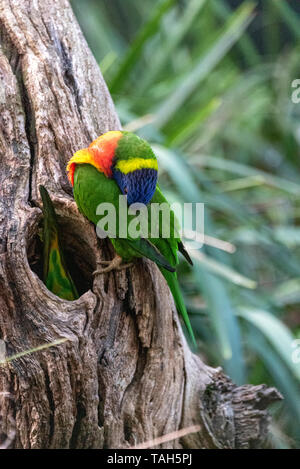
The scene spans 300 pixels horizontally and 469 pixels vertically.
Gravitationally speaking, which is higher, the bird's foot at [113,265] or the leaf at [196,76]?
the leaf at [196,76]

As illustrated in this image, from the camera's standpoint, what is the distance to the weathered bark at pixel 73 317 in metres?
1.46

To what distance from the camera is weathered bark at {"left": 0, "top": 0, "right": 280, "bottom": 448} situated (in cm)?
146

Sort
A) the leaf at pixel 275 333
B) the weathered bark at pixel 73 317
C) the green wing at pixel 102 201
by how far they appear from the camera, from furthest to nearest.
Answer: the leaf at pixel 275 333 < the green wing at pixel 102 201 < the weathered bark at pixel 73 317

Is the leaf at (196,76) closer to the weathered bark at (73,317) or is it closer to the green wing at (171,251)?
the weathered bark at (73,317)

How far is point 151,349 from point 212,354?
116cm

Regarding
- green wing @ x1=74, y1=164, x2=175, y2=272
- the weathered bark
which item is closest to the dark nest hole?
the weathered bark

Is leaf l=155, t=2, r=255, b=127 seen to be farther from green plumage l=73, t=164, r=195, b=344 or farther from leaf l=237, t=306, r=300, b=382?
green plumage l=73, t=164, r=195, b=344

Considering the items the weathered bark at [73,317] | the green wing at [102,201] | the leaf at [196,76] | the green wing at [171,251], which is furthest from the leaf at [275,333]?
the leaf at [196,76]

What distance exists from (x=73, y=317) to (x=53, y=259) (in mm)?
234

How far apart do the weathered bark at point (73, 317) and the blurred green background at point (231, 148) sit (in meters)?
0.29

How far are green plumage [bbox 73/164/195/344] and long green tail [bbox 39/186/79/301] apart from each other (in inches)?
3.8

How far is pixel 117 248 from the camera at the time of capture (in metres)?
1.64
